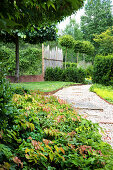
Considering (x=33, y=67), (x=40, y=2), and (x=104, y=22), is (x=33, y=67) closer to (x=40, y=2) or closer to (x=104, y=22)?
(x=40, y=2)

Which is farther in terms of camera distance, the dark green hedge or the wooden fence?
the wooden fence

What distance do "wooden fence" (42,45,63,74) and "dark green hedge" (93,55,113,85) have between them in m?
3.88

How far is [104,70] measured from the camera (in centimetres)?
845

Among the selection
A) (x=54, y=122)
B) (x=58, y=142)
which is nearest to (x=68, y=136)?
(x=58, y=142)

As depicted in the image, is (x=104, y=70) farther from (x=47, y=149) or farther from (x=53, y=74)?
(x=47, y=149)

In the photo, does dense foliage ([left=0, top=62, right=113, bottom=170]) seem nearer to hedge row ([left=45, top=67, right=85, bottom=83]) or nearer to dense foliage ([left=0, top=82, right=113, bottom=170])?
dense foliage ([left=0, top=82, right=113, bottom=170])

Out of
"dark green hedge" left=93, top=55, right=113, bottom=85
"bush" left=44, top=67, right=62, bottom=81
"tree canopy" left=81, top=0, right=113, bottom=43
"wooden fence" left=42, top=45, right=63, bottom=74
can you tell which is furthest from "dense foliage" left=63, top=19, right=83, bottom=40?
"dark green hedge" left=93, top=55, right=113, bottom=85

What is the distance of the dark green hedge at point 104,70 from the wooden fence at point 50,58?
12.7 feet

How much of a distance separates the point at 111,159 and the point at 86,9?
32587 millimetres

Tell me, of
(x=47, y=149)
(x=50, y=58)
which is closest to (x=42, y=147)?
(x=47, y=149)

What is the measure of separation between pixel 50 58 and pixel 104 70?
4630 millimetres

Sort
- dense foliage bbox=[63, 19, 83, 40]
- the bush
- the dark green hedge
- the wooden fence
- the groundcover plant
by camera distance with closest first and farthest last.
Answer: the groundcover plant
the dark green hedge
the wooden fence
the bush
dense foliage bbox=[63, 19, 83, 40]

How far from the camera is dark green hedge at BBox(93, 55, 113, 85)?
27.1 feet

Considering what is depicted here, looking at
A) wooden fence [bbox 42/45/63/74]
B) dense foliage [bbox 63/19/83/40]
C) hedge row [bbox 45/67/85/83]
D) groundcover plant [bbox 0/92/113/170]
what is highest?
dense foliage [bbox 63/19/83/40]
